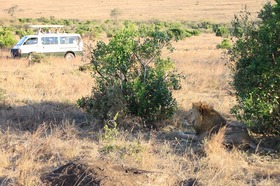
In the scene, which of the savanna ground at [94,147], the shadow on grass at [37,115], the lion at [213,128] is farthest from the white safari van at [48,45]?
the lion at [213,128]

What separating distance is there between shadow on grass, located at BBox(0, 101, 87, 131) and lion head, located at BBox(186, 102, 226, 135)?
2.32 meters

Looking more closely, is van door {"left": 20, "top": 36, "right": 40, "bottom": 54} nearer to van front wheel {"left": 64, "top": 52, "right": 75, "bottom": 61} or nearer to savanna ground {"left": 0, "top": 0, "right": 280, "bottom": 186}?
van front wheel {"left": 64, "top": 52, "right": 75, "bottom": 61}

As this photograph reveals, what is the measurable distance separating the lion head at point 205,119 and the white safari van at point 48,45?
578 inches

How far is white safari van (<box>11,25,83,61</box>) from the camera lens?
21.7 m

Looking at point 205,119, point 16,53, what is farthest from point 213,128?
point 16,53

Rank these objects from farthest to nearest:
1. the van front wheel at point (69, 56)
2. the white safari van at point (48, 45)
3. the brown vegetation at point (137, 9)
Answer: the brown vegetation at point (137, 9) < the van front wheel at point (69, 56) < the white safari van at point (48, 45)

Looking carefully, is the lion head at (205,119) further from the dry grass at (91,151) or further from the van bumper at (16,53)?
the van bumper at (16,53)

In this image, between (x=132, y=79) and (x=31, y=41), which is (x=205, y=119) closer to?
(x=132, y=79)

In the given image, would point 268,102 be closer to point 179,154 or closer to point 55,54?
point 179,154

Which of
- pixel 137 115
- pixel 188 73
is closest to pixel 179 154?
pixel 137 115

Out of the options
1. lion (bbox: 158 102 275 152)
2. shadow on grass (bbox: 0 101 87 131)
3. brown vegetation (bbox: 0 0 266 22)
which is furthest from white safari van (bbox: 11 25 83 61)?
brown vegetation (bbox: 0 0 266 22)

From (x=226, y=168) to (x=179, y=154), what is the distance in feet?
3.32

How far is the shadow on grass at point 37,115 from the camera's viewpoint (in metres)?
8.79

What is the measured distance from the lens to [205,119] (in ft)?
25.0
